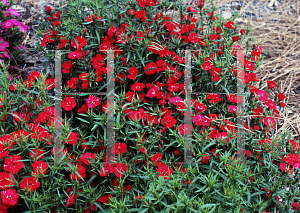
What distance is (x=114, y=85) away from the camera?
255cm

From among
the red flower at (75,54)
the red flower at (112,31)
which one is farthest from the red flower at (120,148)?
the red flower at (112,31)

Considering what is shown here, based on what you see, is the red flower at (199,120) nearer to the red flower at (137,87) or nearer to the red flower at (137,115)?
the red flower at (137,115)

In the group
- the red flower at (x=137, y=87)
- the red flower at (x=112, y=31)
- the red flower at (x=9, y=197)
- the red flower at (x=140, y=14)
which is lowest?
the red flower at (x=9, y=197)

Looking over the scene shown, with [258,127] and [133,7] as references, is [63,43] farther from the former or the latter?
[258,127]

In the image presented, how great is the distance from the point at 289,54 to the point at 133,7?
2.67 meters

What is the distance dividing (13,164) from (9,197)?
0.22m

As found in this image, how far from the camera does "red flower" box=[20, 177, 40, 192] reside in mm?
1871

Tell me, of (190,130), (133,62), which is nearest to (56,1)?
(133,62)

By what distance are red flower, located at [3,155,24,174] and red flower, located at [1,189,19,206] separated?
13 centimetres

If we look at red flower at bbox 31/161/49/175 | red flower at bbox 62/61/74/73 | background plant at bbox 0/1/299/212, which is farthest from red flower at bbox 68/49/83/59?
red flower at bbox 31/161/49/175

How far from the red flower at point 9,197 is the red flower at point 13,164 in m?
0.13

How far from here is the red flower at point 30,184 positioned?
187 cm

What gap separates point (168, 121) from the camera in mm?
2307

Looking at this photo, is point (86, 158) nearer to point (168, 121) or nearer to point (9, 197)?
point (9, 197)
